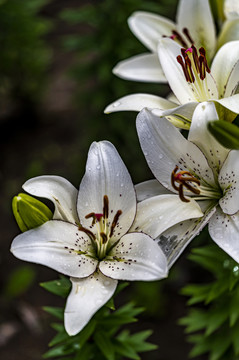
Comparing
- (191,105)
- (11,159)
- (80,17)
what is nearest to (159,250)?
(191,105)

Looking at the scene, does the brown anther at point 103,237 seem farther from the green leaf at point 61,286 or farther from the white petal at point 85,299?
the green leaf at point 61,286

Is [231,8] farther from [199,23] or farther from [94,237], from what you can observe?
[94,237]

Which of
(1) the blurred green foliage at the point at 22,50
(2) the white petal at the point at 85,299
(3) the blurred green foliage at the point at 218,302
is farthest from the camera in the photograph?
(1) the blurred green foliage at the point at 22,50

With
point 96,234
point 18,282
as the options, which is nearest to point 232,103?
point 96,234

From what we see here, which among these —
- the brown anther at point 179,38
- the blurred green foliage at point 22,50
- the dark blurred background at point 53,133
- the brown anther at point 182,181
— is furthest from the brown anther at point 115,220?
the blurred green foliage at point 22,50

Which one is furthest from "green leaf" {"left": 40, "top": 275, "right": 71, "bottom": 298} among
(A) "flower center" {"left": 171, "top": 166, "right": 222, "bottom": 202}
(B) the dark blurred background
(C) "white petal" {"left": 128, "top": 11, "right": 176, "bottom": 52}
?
(B) the dark blurred background

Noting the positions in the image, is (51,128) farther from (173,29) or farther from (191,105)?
(191,105)
